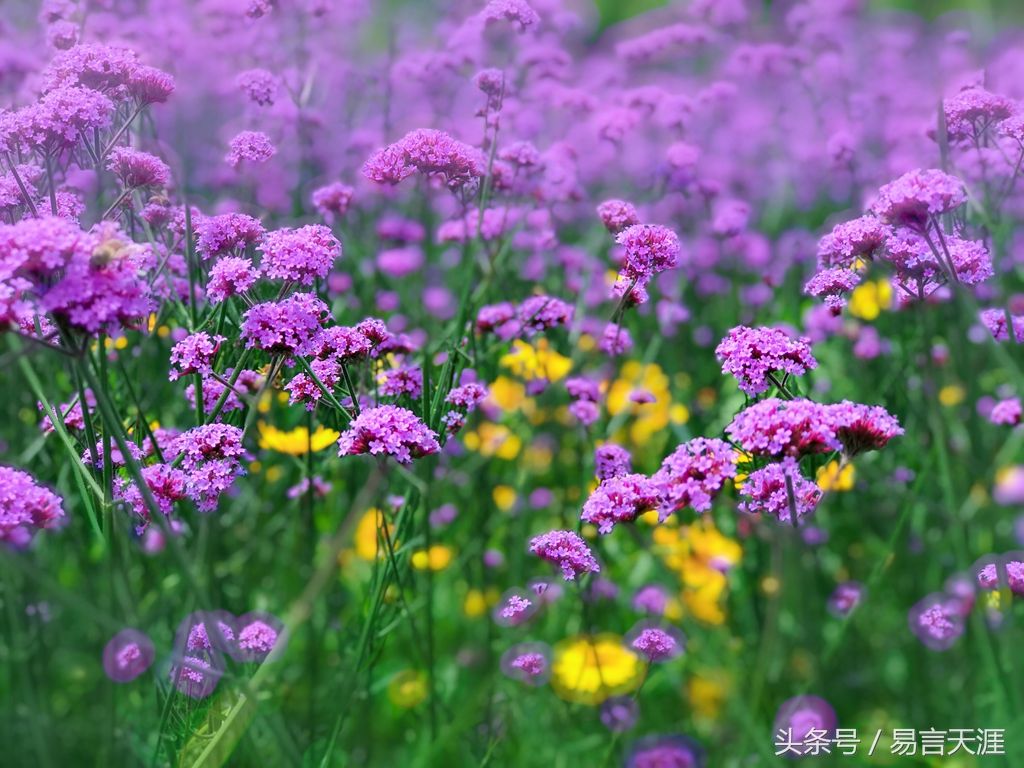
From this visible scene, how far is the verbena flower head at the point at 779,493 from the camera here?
5.75ft

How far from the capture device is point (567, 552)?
75.3 inches

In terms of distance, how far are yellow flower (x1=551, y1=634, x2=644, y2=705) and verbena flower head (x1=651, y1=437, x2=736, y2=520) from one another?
102 cm

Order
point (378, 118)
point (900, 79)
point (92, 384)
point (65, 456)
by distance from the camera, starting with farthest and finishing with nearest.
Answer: point (900, 79), point (378, 118), point (65, 456), point (92, 384)

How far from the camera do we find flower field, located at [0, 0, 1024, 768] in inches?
66.1

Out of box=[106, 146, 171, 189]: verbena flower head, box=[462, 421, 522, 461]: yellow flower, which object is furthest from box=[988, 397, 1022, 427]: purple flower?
box=[106, 146, 171, 189]: verbena flower head

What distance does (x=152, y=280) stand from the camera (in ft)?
7.23

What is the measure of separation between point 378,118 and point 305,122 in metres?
1.96

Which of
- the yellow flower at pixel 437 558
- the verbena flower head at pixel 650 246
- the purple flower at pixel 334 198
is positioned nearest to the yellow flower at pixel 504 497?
the yellow flower at pixel 437 558

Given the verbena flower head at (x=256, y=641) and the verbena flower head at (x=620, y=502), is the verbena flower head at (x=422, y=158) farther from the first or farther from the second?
the verbena flower head at (x=256, y=641)

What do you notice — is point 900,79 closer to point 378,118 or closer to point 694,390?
point 378,118

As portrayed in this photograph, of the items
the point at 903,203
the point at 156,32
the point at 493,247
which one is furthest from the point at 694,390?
the point at 156,32

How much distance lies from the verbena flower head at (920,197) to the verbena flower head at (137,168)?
1449mm

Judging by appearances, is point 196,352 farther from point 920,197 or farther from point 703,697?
point 703,697

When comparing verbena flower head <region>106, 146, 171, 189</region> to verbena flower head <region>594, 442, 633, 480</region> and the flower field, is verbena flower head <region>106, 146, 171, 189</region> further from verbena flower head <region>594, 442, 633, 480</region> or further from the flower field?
verbena flower head <region>594, 442, 633, 480</region>
